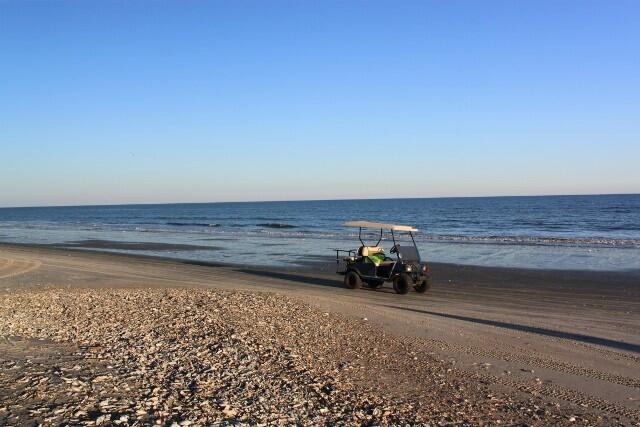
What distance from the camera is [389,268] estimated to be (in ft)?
49.6

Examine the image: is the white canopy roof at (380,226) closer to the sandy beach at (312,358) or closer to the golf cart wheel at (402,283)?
the golf cart wheel at (402,283)

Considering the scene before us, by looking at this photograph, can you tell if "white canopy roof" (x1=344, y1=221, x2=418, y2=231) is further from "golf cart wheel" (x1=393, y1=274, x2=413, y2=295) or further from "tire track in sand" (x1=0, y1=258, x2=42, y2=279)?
"tire track in sand" (x1=0, y1=258, x2=42, y2=279)

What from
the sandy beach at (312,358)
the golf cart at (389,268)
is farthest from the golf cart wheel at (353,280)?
the sandy beach at (312,358)

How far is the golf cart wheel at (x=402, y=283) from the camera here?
14531 millimetres

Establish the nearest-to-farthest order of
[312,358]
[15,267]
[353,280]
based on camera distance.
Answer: [312,358] → [353,280] → [15,267]

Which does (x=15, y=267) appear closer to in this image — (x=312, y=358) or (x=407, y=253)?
(x=407, y=253)

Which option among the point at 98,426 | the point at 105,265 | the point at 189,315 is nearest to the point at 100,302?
the point at 189,315

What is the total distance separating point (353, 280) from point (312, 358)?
334 inches

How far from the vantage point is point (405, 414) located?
216 inches

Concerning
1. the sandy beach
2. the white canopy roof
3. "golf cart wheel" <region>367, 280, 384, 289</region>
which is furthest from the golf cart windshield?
the sandy beach

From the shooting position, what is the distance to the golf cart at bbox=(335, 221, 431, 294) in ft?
48.3

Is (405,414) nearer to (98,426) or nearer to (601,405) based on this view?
(601,405)

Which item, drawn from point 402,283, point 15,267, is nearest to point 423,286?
point 402,283

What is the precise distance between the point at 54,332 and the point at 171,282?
7.70m
